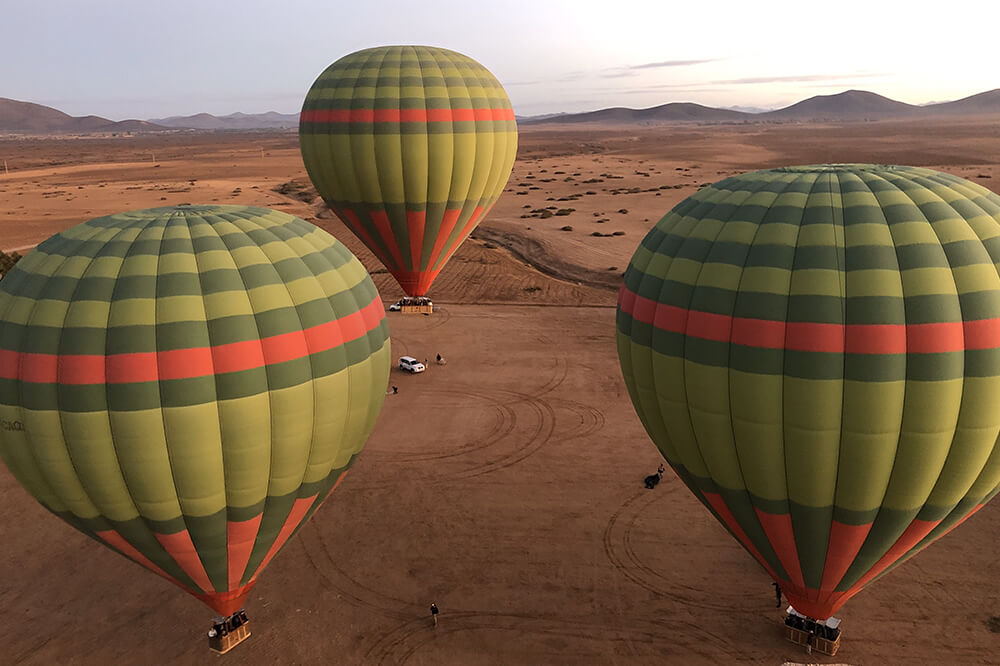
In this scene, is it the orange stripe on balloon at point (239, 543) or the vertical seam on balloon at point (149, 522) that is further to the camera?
the orange stripe on balloon at point (239, 543)

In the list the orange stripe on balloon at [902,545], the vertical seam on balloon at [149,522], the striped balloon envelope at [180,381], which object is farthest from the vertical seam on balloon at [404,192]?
the orange stripe on balloon at [902,545]

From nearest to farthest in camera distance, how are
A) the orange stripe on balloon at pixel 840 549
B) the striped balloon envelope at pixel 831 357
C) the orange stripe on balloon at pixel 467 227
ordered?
the striped balloon envelope at pixel 831 357 → the orange stripe on balloon at pixel 840 549 → the orange stripe on balloon at pixel 467 227

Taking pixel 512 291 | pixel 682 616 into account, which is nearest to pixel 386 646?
pixel 682 616

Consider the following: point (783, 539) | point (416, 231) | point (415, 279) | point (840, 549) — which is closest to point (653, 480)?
point (783, 539)

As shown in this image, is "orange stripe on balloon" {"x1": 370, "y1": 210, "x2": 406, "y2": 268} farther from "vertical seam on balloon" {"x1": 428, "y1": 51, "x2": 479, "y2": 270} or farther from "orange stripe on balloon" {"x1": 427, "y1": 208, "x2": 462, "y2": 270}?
"vertical seam on balloon" {"x1": 428, "y1": 51, "x2": 479, "y2": 270}

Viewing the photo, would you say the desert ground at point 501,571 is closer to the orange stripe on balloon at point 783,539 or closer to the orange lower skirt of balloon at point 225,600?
the orange lower skirt of balloon at point 225,600

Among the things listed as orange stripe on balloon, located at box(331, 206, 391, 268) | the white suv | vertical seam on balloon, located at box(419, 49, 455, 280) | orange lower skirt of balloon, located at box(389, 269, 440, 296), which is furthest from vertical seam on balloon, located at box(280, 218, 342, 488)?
orange lower skirt of balloon, located at box(389, 269, 440, 296)
